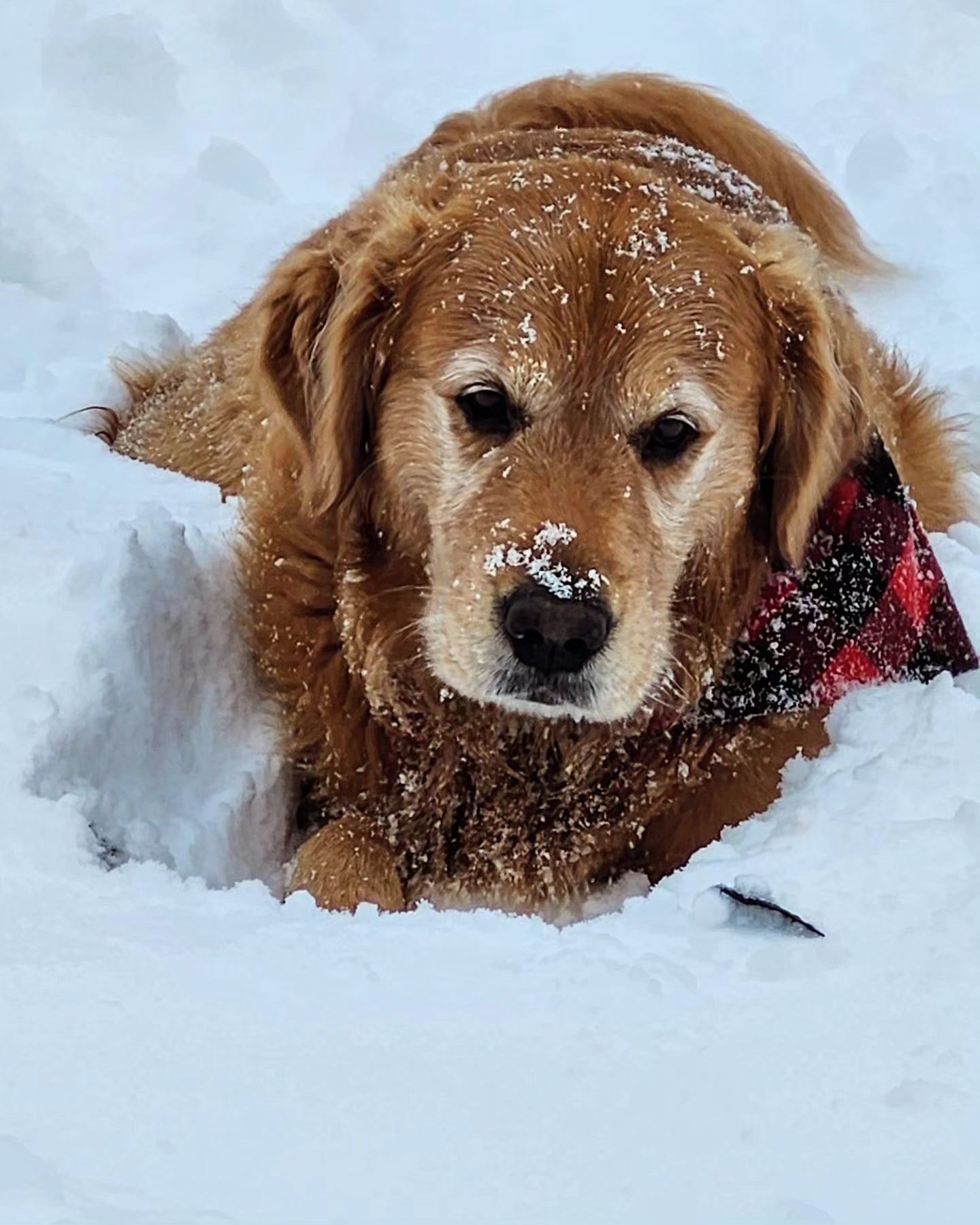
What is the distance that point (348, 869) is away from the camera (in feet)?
9.08

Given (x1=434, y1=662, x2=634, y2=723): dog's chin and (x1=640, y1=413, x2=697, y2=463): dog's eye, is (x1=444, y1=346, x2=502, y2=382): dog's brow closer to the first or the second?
(x1=640, y1=413, x2=697, y2=463): dog's eye

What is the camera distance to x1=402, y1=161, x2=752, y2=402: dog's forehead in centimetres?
253

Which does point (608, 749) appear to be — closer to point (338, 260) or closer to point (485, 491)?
point (485, 491)

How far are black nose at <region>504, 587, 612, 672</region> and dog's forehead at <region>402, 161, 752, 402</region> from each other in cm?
43

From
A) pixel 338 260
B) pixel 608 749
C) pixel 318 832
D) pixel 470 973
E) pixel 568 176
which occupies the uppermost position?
pixel 568 176

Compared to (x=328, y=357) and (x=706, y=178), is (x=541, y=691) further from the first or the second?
(x=706, y=178)

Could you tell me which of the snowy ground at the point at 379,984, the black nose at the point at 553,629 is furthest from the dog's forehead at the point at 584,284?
the snowy ground at the point at 379,984

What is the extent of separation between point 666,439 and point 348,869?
38.9 inches

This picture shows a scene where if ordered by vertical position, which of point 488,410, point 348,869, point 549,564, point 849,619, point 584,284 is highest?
point 584,284

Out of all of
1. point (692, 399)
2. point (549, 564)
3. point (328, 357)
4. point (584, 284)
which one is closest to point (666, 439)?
point (692, 399)

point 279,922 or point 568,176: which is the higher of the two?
point 568,176

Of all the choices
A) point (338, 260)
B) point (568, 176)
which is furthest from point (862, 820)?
point (338, 260)

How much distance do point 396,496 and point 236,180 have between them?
3334 mm

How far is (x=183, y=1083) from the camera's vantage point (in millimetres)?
1571
